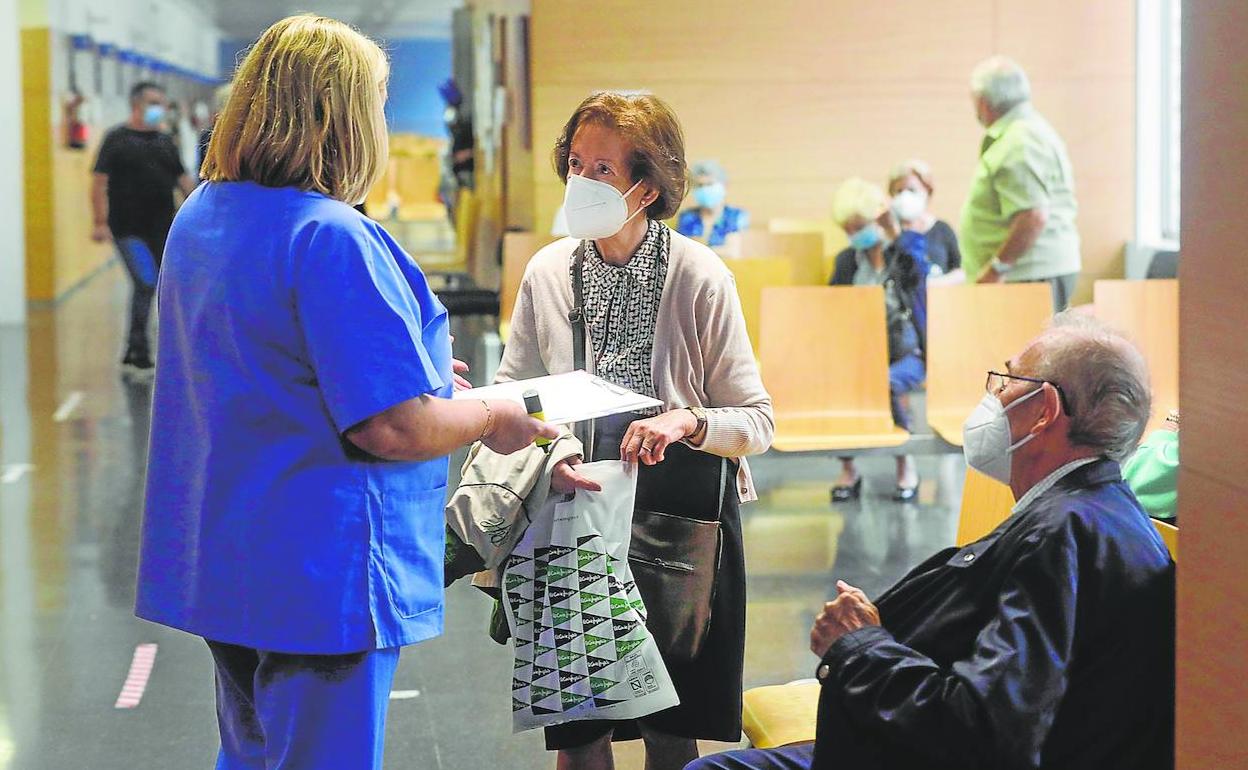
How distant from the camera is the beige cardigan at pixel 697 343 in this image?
2.53m

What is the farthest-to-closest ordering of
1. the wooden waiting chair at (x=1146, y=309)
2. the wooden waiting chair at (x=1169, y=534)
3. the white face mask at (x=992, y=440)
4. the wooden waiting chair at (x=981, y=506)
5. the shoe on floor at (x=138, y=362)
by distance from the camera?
the shoe on floor at (x=138, y=362) < the wooden waiting chair at (x=1146, y=309) < the wooden waiting chair at (x=981, y=506) < the wooden waiting chair at (x=1169, y=534) < the white face mask at (x=992, y=440)

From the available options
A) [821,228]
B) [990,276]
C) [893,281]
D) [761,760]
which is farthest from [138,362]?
[761,760]

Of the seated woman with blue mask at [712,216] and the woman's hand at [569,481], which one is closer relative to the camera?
the woman's hand at [569,481]

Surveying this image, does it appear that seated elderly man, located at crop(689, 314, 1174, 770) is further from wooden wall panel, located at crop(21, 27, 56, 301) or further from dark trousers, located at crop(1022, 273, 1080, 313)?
wooden wall panel, located at crop(21, 27, 56, 301)

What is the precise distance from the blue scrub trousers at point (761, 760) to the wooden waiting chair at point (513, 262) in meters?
4.61

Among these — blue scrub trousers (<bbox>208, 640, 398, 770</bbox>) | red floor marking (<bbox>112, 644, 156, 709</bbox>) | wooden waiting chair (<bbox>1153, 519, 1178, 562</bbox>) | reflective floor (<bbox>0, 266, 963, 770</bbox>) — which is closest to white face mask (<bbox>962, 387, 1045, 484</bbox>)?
wooden waiting chair (<bbox>1153, 519, 1178, 562</bbox>)

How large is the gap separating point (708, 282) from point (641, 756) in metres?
1.44

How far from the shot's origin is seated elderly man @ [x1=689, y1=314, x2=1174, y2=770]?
182cm

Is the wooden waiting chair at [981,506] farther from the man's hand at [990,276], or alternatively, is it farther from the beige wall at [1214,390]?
the man's hand at [990,276]

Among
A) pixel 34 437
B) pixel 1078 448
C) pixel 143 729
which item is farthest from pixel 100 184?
pixel 1078 448

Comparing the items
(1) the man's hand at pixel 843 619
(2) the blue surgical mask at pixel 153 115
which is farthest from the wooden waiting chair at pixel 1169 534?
(2) the blue surgical mask at pixel 153 115

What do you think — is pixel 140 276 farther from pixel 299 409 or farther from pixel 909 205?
pixel 299 409

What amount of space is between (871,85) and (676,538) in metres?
6.56

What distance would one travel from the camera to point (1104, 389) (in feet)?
6.63
